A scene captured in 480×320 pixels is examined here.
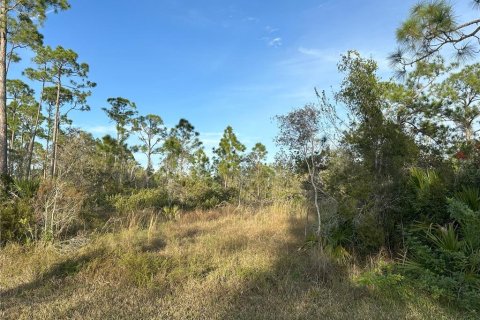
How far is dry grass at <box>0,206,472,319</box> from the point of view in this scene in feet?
12.9

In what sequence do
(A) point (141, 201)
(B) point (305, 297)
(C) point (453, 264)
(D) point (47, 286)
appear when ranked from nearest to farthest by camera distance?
(B) point (305, 297)
(C) point (453, 264)
(D) point (47, 286)
(A) point (141, 201)

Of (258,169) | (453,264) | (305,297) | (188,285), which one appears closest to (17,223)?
(188,285)

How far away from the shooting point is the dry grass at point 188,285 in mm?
3924

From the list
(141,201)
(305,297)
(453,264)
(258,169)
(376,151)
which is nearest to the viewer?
(305,297)

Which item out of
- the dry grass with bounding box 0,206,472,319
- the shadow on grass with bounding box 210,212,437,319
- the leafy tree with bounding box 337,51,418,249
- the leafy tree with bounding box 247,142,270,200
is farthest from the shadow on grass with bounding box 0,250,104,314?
the leafy tree with bounding box 247,142,270,200

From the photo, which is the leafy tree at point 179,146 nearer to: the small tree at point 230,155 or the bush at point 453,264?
the small tree at point 230,155

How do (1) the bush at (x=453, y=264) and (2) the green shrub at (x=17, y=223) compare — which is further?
(2) the green shrub at (x=17, y=223)

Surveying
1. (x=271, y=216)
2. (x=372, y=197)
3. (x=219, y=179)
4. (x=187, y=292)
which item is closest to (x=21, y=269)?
(x=187, y=292)

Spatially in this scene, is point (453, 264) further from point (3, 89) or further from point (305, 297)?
point (3, 89)

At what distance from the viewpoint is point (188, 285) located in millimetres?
4816

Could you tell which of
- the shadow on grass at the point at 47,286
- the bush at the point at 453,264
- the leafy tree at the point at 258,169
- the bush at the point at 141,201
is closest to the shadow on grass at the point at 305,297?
the bush at the point at 453,264

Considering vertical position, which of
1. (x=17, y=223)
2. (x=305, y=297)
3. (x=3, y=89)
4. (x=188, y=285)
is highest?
(x=3, y=89)

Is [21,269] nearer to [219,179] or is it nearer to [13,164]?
[219,179]

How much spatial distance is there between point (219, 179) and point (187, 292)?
2340cm
